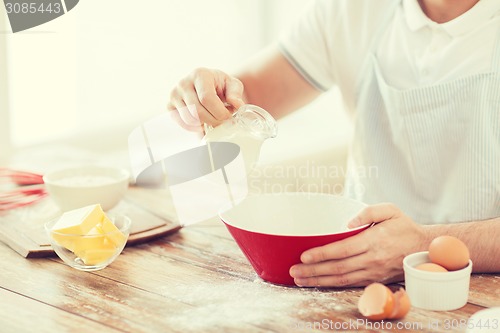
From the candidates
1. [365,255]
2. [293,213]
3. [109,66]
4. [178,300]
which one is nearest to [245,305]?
[178,300]

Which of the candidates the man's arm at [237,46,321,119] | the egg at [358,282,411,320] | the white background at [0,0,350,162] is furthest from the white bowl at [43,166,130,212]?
the white background at [0,0,350,162]

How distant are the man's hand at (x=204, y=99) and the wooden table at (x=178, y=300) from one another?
256mm

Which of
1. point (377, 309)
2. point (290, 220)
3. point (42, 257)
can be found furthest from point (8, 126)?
point (377, 309)

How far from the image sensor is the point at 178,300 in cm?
114

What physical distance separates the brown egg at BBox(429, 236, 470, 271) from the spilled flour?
0.16 metres

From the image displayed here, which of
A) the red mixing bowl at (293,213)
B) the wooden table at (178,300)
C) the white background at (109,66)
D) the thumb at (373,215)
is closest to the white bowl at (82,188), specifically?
the wooden table at (178,300)

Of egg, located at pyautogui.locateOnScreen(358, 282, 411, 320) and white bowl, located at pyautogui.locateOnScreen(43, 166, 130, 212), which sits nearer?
egg, located at pyautogui.locateOnScreen(358, 282, 411, 320)

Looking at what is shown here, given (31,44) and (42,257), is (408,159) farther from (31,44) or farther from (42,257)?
(31,44)

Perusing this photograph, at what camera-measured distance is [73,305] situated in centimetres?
112

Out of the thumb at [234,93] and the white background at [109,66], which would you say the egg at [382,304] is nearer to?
the thumb at [234,93]

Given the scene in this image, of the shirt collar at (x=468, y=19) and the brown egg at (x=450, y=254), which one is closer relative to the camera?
the brown egg at (x=450, y=254)

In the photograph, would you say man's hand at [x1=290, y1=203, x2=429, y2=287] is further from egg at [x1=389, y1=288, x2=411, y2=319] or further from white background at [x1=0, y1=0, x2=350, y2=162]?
white background at [x1=0, y1=0, x2=350, y2=162]

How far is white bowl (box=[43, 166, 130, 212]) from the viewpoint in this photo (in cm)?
150

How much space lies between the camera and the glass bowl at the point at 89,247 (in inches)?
48.4
